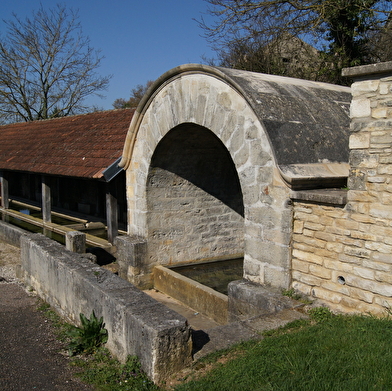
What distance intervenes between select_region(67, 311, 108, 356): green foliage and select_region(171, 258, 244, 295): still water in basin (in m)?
2.82

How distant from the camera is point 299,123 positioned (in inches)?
187

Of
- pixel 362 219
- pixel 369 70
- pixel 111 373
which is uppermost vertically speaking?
pixel 369 70

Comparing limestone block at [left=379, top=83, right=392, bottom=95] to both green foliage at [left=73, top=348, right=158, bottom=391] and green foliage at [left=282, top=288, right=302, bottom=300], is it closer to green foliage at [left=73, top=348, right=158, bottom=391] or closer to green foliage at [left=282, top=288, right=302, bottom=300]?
green foliage at [left=282, top=288, right=302, bottom=300]

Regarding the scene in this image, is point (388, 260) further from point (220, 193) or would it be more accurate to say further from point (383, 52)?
point (383, 52)

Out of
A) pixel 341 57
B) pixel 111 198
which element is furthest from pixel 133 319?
pixel 341 57

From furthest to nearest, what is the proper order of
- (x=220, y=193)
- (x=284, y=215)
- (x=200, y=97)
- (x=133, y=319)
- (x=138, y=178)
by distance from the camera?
(x=220, y=193)
(x=138, y=178)
(x=200, y=97)
(x=284, y=215)
(x=133, y=319)

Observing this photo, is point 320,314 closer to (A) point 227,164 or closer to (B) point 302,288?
(B) point 302,288

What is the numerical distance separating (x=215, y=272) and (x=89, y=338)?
359 centimetres

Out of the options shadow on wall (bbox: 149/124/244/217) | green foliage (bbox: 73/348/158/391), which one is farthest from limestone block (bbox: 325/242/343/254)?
shadow on wall (bbox: 149/124/244/217)

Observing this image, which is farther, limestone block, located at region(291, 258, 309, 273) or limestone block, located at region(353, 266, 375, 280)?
limestone block, located at region(291, 258, 309, 273)

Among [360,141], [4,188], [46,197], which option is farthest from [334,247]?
[4,188]

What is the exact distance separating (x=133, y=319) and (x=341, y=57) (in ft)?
34.0

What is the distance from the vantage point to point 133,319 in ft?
11.8

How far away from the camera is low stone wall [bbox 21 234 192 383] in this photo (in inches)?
131
